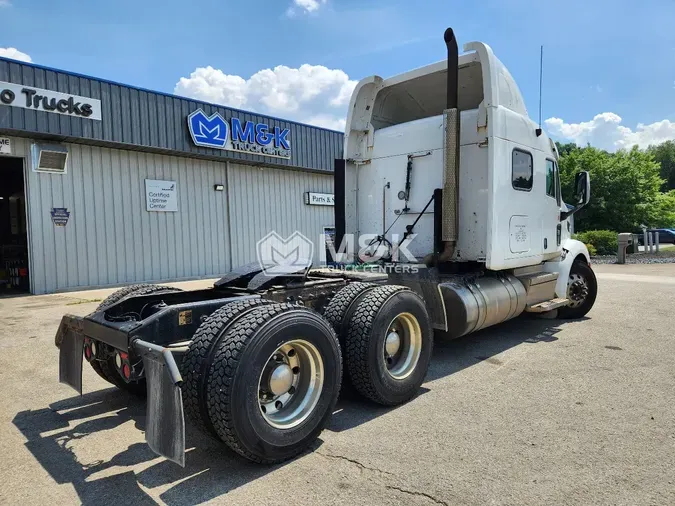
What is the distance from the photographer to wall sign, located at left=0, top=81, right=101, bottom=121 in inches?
420

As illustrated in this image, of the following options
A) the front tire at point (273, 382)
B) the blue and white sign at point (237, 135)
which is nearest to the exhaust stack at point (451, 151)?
the front tire at point (273, 382)

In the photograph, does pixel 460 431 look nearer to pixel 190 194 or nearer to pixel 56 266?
pixel 56 266

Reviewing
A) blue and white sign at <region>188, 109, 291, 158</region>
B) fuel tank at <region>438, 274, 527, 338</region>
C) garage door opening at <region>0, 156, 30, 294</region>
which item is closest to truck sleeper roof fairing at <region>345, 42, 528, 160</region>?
fuel tank at <region>438, 274, 527, 338</region>

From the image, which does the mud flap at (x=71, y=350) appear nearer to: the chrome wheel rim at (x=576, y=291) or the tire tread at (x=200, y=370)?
the tire tread at (x=200, y=370)

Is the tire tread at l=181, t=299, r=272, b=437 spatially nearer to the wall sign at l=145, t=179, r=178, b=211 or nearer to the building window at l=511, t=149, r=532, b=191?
the building window at l=511, t=149, r=532, b=191

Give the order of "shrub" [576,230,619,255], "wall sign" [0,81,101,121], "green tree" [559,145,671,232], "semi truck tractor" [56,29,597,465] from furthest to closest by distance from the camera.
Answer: "green tree" [559,145,671,232]
"shrub" [576,230,619,255]
"wall sign" [0,81,101,121]
"semi truck tractor" [56,29,597,465]

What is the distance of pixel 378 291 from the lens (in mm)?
4348

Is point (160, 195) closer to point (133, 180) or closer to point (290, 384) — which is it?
point (133, 180)

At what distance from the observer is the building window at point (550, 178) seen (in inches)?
283

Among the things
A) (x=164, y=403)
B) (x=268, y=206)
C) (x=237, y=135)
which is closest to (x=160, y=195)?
(x=237, y=135)

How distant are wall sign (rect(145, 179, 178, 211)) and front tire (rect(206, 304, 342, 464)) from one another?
11.9m

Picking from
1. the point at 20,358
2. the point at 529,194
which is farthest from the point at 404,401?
the point at 20,358

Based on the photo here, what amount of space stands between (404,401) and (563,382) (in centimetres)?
179

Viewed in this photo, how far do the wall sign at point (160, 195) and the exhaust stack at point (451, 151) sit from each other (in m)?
10.8
